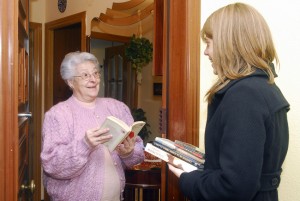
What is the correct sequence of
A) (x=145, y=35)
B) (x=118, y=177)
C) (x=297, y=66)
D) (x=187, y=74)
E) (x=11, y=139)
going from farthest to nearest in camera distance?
(x=145, y=35) → (x=118, y=177) → (x=187, y=74) → (x=297, y=66) → (x=11, y=139)

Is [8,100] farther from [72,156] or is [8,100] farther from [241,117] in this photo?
[241,117]

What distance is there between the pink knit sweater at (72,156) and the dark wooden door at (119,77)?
1.36 m

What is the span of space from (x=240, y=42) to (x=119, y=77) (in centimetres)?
227

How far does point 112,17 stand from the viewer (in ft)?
10.0

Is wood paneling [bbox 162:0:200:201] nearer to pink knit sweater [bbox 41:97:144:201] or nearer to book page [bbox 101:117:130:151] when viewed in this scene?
book page [bbox 101:117:130:151]

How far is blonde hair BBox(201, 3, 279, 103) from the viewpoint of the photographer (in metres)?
0.92

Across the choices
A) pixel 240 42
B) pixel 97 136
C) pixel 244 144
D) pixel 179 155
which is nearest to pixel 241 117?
pixel 244 144

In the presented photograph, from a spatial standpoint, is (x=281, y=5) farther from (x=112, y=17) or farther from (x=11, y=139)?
(x=112, y=17)

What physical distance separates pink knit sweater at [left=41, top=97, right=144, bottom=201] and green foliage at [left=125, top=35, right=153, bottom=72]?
1.24m

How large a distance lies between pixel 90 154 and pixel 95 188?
0.17m

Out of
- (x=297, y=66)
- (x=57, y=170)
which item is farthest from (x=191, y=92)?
(x=57, y=170)

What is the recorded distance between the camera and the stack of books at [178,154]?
110cm

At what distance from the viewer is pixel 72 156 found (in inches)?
59.5

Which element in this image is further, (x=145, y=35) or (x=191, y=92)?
(x=145, y=35)
